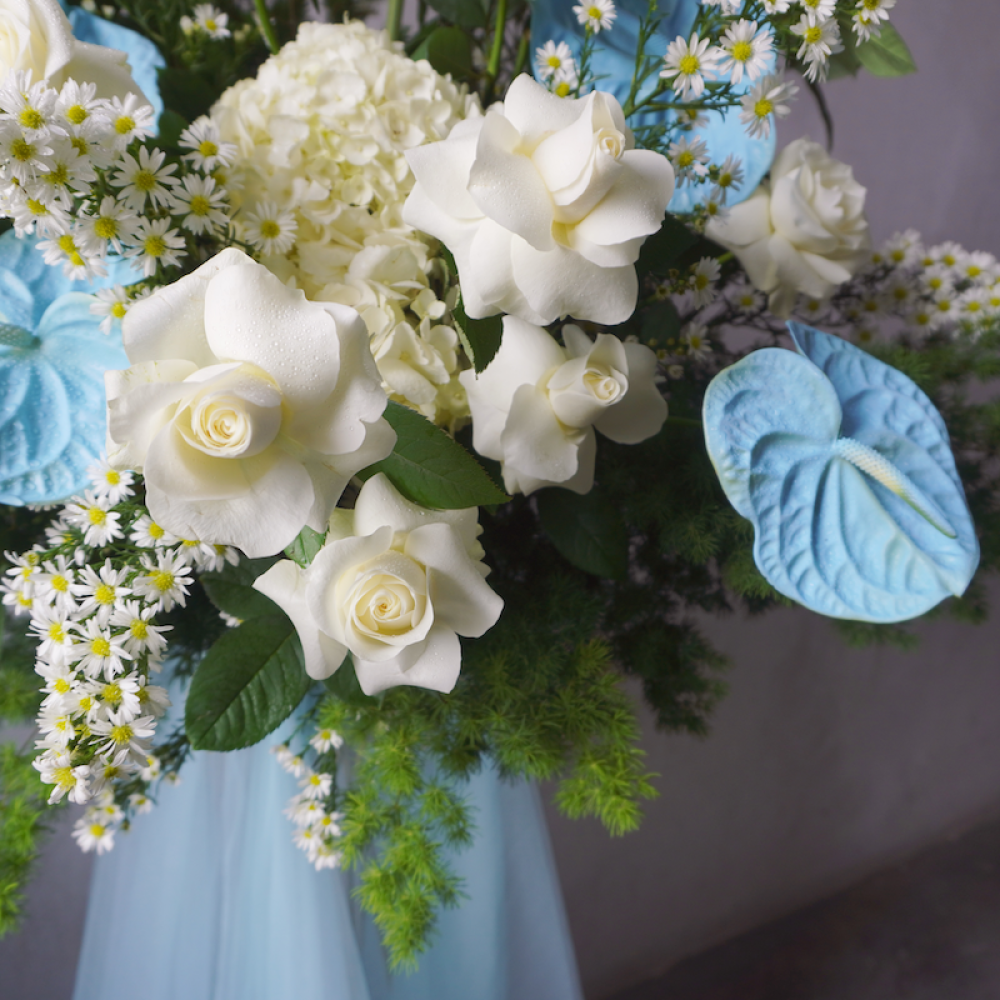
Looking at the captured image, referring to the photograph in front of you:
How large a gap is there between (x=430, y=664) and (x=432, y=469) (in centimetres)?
7

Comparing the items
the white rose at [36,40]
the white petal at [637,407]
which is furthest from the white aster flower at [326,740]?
the white rose at [36,40]

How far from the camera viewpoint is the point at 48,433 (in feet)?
1.14

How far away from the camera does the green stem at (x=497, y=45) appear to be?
1.36 ft

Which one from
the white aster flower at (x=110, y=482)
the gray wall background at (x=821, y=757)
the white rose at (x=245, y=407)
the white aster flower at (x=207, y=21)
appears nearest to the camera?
the white rose at (x=245, y=407)

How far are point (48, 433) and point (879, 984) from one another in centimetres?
118

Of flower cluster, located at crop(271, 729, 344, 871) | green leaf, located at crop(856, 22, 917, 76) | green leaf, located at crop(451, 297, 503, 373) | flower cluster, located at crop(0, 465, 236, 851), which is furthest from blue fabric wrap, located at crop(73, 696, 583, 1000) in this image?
green leaf, located at crop(856, 22, 917, 76)

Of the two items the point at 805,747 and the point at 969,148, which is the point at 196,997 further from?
the point at 969,148

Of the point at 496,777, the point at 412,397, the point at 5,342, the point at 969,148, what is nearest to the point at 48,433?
the point at 5,342

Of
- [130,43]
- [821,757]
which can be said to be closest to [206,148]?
[130,43]

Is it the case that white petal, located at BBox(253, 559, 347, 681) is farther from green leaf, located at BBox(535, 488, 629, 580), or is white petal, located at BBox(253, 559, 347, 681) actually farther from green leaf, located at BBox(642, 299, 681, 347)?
green leaf, located at BBox(642, 299, 681, 347)

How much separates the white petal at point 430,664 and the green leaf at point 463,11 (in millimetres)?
325

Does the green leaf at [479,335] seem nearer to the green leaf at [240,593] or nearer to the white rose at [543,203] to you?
the white rose at [543,203]

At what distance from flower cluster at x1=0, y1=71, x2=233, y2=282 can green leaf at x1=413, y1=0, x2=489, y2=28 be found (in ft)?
0.56

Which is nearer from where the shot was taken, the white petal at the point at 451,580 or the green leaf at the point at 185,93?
the white petal at the point at 451,580
